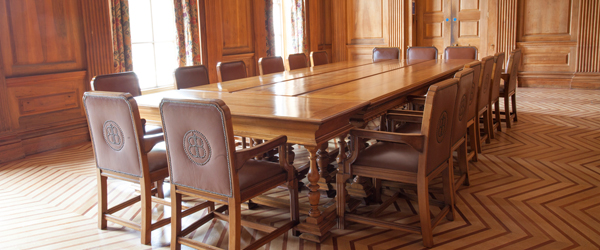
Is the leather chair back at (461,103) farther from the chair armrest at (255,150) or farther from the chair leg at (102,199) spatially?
the chair leg at (102,199)

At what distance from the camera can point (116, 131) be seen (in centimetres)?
242

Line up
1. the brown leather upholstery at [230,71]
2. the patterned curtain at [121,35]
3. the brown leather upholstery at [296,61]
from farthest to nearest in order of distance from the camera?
the brown leather upholstery at [296,61] < the patterned curtain at [121,35] < the brown leather upholstery at [230,71]

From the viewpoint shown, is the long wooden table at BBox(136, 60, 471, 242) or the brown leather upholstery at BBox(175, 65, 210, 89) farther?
the brown leather upholstery at BBox(175, 65, 210, 89)

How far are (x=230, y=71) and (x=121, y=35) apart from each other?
1526 mm

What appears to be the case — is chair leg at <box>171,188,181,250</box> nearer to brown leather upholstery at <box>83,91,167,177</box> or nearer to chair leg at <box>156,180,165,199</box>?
brown leather upholstery at <box>83,91,167,177</box>

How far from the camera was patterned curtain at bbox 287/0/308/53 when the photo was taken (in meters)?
7.96

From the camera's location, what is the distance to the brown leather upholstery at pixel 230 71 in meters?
4.22

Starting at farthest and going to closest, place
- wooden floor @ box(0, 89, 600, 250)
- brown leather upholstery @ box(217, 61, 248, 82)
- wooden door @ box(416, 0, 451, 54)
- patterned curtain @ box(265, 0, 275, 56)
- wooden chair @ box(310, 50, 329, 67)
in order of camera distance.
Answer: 1. wooden door @ box(416, 0, 451, 54)
2. patterned curtain @ box(265, 0, 275, 56)
3. wooden chair @ box(310, 50, 329, 67)
4. brown leather upholstery @ box(217, 61, 248, 82)
5. wooden floor @ box(0, 89, 600, 250)

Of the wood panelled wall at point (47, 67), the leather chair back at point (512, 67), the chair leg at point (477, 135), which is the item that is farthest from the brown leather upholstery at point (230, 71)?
the leather chair back at point (512, 67)

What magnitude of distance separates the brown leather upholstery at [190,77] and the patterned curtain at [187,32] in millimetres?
1931

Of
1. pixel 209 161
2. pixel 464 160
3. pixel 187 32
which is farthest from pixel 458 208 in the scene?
pixel 187 32

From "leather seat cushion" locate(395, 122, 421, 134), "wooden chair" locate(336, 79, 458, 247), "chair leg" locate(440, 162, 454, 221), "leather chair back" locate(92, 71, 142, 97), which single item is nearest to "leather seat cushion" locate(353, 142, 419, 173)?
"wooden chair" locate(336, 79, 458, 247)

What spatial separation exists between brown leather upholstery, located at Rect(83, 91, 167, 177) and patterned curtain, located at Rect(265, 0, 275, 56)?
16.7ft

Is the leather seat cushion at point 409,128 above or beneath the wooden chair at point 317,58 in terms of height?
beneath
